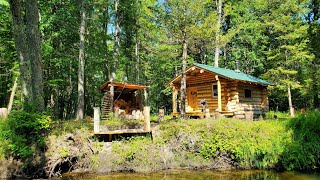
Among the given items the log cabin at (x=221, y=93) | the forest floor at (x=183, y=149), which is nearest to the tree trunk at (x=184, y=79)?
the log cabin at (x=221, y=93)

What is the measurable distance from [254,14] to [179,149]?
26474 mm

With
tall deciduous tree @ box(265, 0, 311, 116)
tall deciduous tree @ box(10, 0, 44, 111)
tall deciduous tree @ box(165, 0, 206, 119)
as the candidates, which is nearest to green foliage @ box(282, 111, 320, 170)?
tall deciduous tree @ box(165, 0, 206, 119)

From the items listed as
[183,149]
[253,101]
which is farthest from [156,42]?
[183,149]

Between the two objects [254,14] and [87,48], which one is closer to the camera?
[87,48]

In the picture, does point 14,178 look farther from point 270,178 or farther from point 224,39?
point 224,39

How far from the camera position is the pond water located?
9.61 m

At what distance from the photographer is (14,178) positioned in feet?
33.0

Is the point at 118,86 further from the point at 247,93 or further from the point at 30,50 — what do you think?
the point at 247,93

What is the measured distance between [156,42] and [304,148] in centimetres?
1248

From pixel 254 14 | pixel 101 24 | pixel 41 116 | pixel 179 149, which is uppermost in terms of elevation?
pixel 254 14

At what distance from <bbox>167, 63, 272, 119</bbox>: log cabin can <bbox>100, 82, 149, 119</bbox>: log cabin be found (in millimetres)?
3112

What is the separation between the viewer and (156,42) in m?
19.8

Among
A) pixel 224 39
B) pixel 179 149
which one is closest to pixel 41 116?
pixel 179 149

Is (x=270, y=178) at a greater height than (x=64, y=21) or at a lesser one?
lesser
